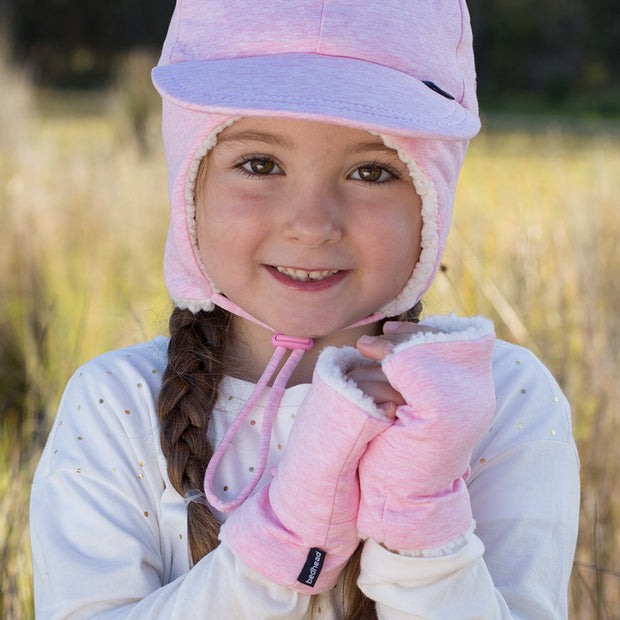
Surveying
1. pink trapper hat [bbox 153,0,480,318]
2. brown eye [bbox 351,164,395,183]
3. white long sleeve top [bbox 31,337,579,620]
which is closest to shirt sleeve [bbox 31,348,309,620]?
white long sleeve top [bbox 31,337,579,620]

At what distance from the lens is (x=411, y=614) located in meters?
1.30

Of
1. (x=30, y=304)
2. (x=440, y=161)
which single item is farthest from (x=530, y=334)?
(x=30, y=304)

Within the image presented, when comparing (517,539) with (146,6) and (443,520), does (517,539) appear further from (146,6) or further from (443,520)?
(146,6)

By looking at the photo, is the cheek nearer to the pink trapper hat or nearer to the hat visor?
the pink trapper hat

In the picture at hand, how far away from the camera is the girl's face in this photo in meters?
1.47

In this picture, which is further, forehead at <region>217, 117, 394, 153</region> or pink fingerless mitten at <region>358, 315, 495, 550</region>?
forehead at <region>217, 117, 394, 153</region>

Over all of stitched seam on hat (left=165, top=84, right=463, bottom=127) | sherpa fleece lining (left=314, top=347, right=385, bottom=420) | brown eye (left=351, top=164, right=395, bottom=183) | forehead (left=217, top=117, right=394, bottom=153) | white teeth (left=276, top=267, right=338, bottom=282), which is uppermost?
stitched seam on hat (left=165, top=84, right=463, bottom=127)

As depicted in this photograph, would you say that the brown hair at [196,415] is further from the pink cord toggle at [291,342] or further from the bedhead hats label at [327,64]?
the bedhead hats label at [327,64]

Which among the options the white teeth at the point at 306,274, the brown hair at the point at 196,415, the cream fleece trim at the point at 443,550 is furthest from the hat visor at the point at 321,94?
the cream fleece trim at the point at 443,550

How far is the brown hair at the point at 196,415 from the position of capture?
150cm

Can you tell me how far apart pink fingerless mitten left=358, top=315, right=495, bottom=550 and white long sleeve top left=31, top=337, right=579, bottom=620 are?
5 cm

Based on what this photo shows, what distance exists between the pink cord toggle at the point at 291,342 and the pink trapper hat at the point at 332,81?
0.53ft

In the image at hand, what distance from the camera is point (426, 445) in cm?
125

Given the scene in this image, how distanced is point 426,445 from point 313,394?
19cm
